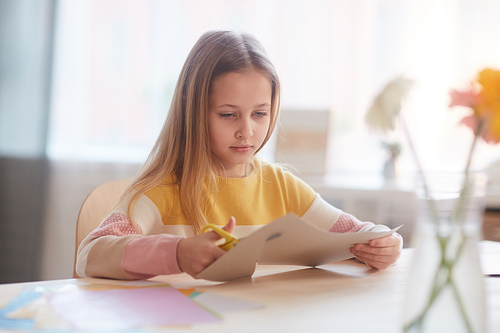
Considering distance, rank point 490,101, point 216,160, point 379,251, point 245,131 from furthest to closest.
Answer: point 216,160 → point 245,131 → point 379,251 → point 490,101

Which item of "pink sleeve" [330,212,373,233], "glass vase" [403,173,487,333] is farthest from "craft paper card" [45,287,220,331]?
"pink sleeve" [330,212,373,233]

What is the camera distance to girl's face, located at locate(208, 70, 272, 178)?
951 millimetres

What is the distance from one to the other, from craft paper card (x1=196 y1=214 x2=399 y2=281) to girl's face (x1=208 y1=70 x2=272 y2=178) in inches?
13.2

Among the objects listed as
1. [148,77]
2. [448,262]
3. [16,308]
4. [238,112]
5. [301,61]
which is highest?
[301,61]

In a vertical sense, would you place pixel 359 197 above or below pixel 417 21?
below

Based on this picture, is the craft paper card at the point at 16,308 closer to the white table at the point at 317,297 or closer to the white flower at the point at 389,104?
the white table at the point at 317,297

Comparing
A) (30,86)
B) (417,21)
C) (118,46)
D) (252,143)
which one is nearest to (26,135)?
(30,86)

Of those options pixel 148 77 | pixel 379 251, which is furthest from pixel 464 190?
pixel 148 77

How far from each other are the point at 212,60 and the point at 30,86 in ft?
4.59

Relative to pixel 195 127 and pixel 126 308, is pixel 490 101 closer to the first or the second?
pixel 126 308

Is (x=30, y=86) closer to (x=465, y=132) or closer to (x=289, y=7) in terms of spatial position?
(x=289, y=7)

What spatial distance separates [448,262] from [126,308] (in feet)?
1.05

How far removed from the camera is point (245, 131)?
94cm

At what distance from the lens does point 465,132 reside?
76.2 inches
